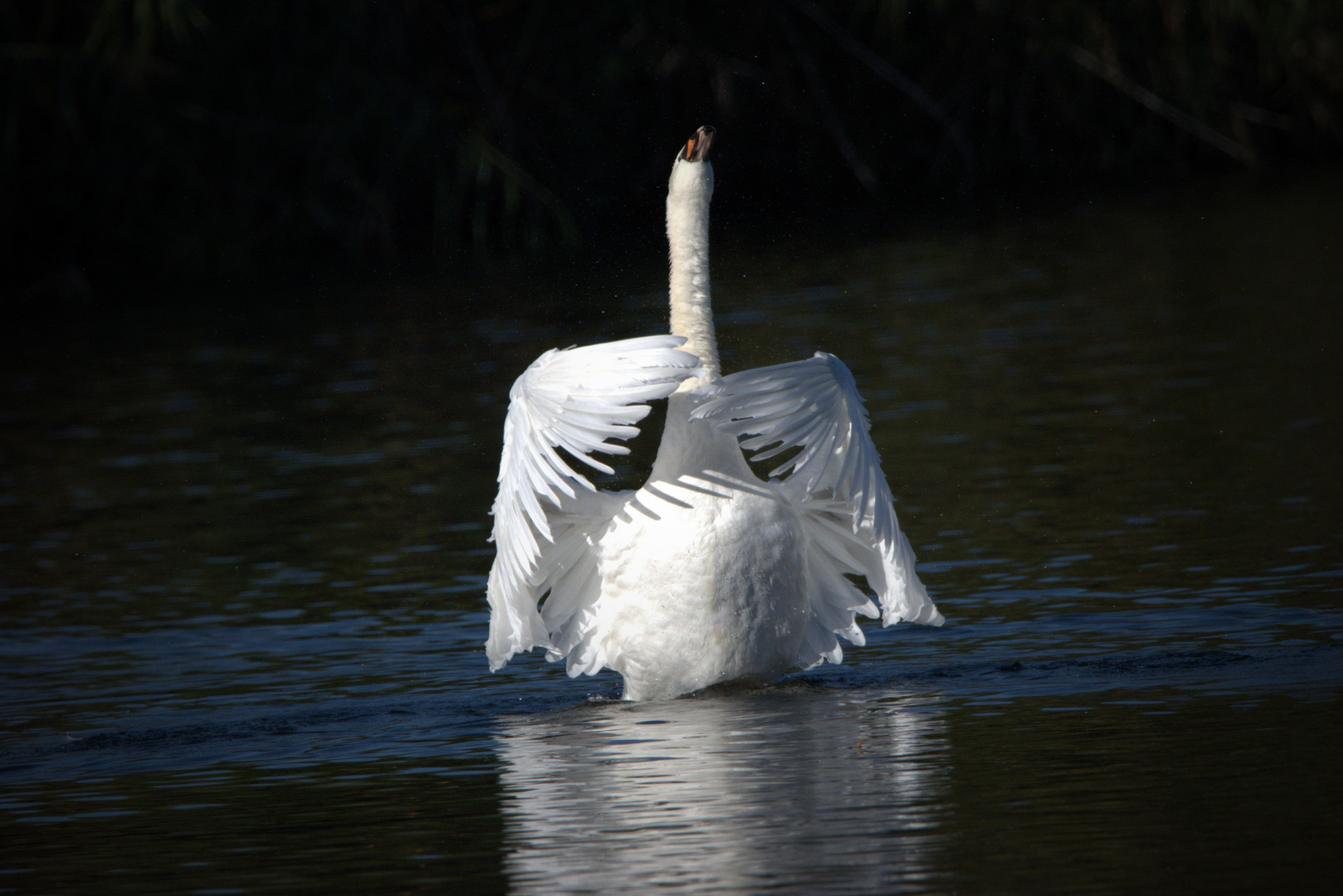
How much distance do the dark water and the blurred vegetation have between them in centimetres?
1065

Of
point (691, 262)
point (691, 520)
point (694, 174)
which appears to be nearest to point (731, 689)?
point (691, 520)

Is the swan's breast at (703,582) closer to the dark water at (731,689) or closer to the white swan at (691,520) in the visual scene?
the white swan at (691,520)

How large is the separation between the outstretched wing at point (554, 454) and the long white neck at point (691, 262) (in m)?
0.19

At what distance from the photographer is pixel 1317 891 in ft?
15.2

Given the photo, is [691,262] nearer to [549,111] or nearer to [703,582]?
[703,582]

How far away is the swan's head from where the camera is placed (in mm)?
7793

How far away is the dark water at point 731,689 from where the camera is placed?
5.38 m

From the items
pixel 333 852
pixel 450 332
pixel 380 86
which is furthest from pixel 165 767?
pixel 380 86

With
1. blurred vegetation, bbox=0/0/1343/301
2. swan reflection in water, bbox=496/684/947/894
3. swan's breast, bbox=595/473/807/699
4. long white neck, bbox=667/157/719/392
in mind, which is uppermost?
blurred vegetation, bbox=0/0/1343/301

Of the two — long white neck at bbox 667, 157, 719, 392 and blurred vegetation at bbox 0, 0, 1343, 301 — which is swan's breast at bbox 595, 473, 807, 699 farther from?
blurred vegetation at bbox 0, 0, 1343, 301

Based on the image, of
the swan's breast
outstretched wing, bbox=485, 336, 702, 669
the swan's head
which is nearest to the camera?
outstretched wing, bbox=485, 336, 702, 669

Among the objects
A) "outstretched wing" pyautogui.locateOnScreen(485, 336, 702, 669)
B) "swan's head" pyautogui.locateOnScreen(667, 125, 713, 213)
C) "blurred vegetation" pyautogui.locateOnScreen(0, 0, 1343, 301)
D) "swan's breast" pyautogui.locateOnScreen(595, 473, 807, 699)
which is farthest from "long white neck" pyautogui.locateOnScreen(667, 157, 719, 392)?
"blurred vegetation" pyautogui.locateOnScreen(0, 0, 1343, 301)

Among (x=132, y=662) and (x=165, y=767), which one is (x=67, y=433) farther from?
(x=165, y=767)

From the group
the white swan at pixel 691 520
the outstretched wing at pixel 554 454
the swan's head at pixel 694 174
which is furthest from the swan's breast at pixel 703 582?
the swan's head at pixel 694 174
